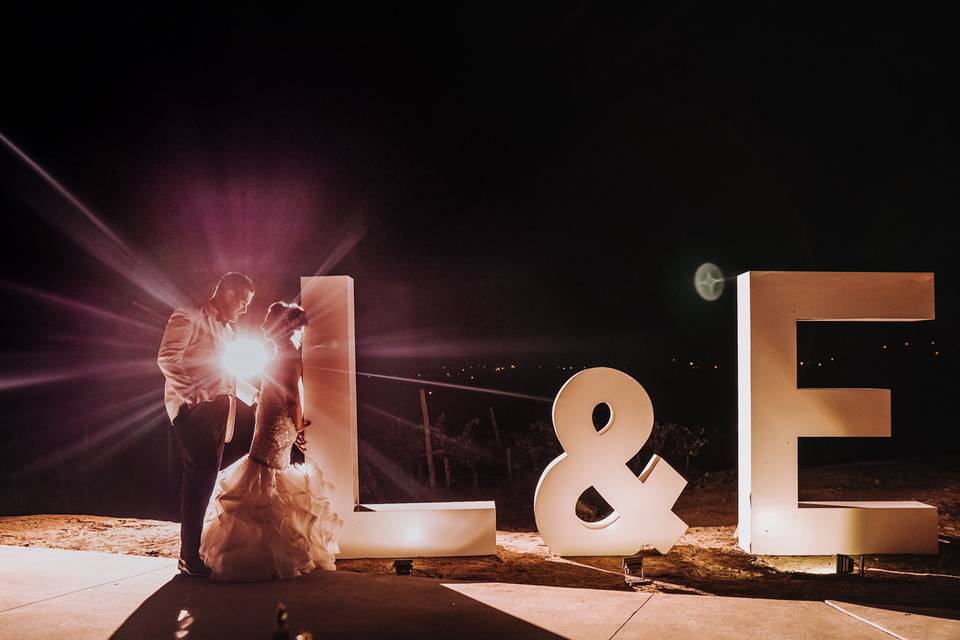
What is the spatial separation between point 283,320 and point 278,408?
65cm

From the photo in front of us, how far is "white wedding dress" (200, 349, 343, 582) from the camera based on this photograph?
4688mm

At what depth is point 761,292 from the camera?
5.89 meters

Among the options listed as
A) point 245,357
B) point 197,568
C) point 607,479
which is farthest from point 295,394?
point 607,479

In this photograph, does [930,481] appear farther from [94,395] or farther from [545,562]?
[94,395]

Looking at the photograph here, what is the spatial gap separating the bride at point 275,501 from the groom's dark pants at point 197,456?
8 centimetres

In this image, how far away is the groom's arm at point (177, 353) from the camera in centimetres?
481

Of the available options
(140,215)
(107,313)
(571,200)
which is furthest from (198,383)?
(571,200)

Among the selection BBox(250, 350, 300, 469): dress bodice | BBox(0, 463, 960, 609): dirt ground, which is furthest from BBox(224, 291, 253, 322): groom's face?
BBox(0, 463, 960, 609): dirt ground

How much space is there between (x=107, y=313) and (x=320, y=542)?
12964mm

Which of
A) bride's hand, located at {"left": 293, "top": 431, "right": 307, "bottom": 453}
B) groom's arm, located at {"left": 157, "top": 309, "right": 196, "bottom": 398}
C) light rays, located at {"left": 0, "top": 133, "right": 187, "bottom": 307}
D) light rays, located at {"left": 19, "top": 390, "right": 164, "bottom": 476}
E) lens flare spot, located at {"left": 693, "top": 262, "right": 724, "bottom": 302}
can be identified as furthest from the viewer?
lens flare spot, located at {"left": 693, "top": 262, "right": 724, "bottom": 302}

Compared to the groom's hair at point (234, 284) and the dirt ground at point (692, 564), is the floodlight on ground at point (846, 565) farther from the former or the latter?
the groom's hair at point (234, 284)

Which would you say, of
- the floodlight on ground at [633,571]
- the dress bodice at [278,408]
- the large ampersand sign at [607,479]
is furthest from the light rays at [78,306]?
the floodlight on ground at [633,571]

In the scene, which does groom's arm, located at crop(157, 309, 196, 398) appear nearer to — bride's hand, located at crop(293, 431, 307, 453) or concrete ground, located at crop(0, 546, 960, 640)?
bride's hand, located at crop(293, 431, 307, 453)

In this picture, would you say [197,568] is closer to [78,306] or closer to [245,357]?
[245,357]
